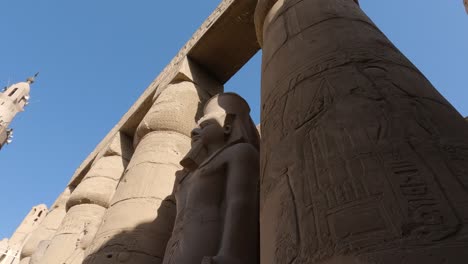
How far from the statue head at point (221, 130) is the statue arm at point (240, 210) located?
33 centimetres

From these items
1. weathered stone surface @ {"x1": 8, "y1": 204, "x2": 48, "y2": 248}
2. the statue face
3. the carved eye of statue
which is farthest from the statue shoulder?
weathered stone surface @ {"x1": 8, "y1": 204, "x2": 48, "y2": 248}

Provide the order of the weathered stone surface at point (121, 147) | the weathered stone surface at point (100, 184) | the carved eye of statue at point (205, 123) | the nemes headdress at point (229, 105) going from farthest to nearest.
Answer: the weathered stone surface at point (121, 147) → the weathered stone surface at point (100, 184) → the nemes headdress at point (229, 105) → the carved eye of statue at point (205, 123)

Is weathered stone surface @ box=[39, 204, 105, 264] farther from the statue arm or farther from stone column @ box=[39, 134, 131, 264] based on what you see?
the statue arm

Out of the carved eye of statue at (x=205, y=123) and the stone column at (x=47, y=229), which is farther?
the stone column at (x=47, y=229)

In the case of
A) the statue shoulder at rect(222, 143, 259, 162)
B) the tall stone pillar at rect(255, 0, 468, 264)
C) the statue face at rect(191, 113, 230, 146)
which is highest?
the statue face at rect(191, 113, 230, 146)

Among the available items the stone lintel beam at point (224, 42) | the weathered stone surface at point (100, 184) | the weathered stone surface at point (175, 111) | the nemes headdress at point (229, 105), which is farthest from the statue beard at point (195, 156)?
the weathered stone surface at point (100, 184)

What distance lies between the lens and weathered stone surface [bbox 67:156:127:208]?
6.12m

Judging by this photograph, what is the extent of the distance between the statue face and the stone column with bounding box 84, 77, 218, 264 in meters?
1.00

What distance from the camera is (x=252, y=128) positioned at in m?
3.54

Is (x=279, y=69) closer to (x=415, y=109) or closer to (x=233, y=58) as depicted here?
(x=415, y=109)

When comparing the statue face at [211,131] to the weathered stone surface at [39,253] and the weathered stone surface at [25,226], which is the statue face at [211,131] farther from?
the weathered stone surface at [25,226]

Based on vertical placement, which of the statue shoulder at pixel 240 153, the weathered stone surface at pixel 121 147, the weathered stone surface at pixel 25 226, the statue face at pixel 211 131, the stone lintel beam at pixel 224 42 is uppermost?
the weathered stone surface at pixel 25 226

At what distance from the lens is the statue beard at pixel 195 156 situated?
3.25 meters

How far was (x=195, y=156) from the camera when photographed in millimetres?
3273
